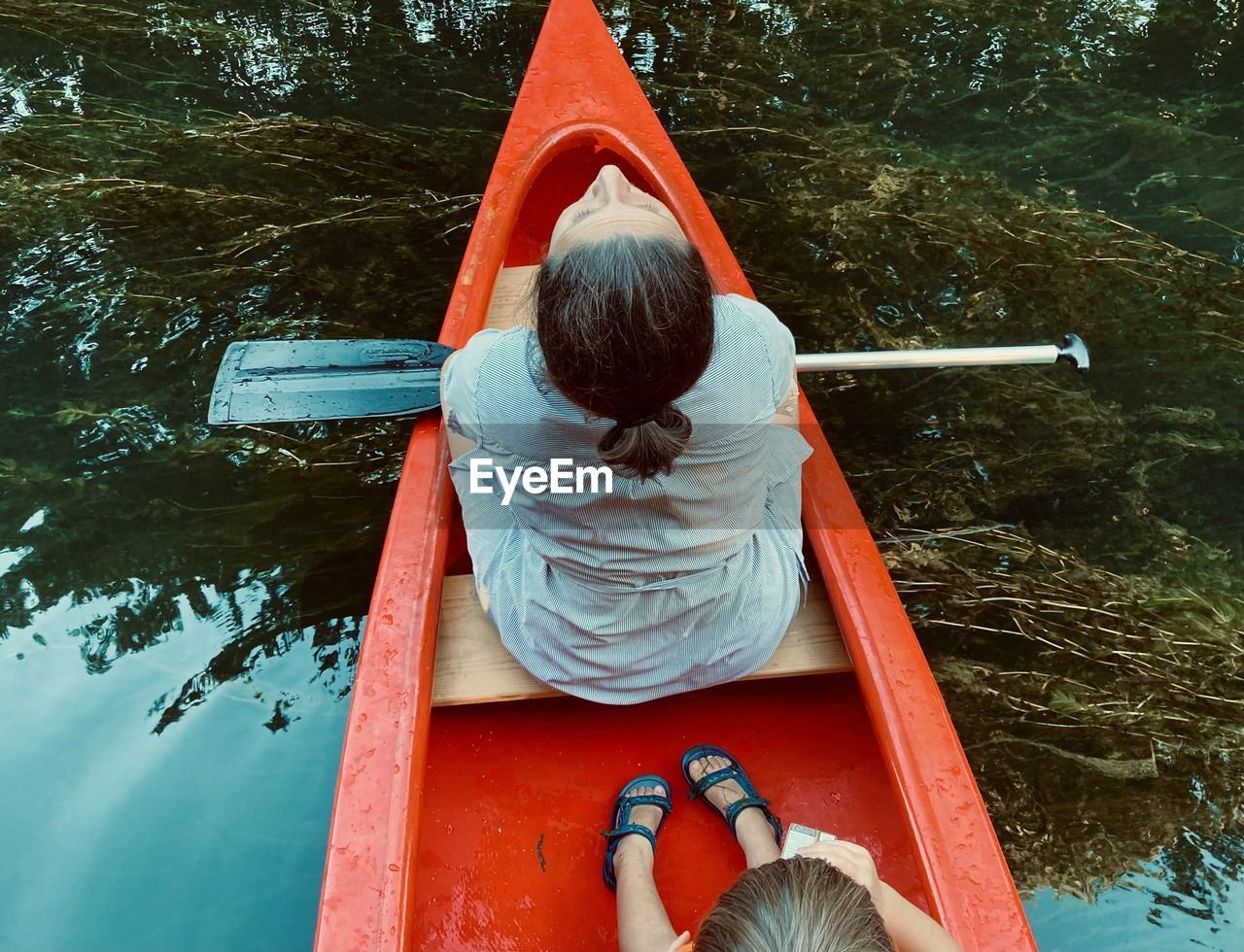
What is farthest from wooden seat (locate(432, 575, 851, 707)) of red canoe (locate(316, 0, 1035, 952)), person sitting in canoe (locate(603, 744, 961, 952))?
person sitting in canoe (locate(603, 744, 961, 952))

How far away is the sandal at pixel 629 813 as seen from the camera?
59.7 inches

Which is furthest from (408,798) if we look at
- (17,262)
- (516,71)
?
(516,71)

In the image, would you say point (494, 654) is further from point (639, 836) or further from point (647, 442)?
point (647, 442)

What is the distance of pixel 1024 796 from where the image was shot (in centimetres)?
205

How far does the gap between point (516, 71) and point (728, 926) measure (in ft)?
12.9

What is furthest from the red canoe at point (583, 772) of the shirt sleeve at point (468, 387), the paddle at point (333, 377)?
the shirt sleeve at point (468, 387)

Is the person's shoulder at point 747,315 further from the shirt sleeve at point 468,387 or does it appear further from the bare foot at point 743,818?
the bare foot at point 743,818

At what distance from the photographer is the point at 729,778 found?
1598 mm

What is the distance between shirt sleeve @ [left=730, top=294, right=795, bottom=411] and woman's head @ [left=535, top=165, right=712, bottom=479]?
21 cm

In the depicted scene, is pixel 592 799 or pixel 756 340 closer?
pixel 756 340

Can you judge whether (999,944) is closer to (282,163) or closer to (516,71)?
(282,163)

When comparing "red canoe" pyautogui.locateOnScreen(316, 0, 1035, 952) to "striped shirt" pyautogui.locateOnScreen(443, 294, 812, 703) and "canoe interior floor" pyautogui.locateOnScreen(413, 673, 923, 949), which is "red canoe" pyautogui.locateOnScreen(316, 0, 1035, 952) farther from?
"striped shirt" pyautogui.locateOnScreen(443, 294, 812, 703)

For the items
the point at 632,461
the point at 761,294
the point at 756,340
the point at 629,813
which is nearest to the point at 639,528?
the point at 632,461

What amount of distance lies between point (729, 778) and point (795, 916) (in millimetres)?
767
